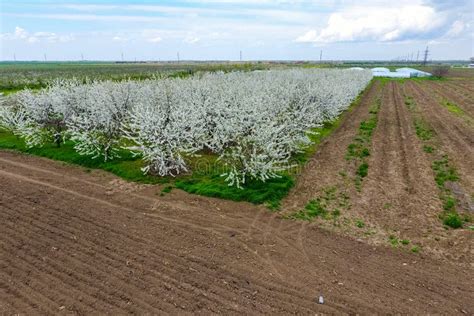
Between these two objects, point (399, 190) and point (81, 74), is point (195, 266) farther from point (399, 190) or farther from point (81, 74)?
point (81, 74)

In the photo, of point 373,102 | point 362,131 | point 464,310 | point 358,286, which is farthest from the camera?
point 373,102

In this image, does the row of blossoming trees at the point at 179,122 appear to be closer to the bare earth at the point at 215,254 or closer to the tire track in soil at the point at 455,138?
the bare earth at the point at 215,254

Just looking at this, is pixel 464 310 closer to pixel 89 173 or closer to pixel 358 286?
pixel 358 286

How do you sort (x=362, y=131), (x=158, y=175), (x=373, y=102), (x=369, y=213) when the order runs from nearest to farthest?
(x=369, y=213) < (x=158, y=175) < (x=362, y=131) < (x=373, y=102)

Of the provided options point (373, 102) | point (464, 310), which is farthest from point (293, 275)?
point (373, 102)

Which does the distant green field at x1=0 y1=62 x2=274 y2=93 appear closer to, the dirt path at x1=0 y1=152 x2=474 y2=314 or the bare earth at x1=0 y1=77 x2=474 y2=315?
the bare earth at x1=0 y1=77 x2=474 y2=315
